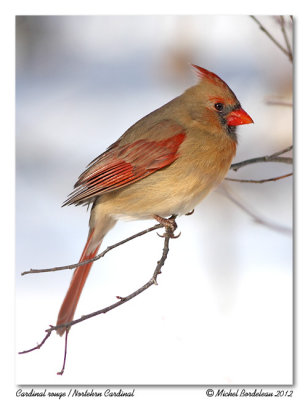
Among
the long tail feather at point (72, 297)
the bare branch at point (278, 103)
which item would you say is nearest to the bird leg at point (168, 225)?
the long tail feather at point (72, 297)

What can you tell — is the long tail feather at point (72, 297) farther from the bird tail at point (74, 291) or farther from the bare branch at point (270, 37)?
the bare branch at point (270, 37)

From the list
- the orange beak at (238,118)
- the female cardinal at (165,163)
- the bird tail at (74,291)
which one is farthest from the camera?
the bird tail at (74,291)

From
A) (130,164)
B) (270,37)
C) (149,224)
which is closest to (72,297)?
(149,224)

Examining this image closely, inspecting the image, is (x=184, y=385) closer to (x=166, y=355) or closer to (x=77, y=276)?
(x=166, y=355)

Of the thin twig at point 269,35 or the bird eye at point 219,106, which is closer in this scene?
the bird eye at point 219,106

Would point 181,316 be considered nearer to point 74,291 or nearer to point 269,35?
point 74,291

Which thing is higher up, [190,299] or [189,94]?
[189,94]
